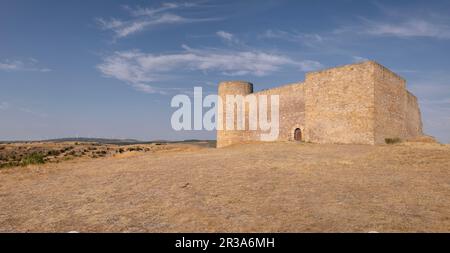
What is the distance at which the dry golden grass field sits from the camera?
18.6 ft

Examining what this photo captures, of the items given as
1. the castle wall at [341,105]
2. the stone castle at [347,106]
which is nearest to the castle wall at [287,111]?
the stone castle at [347,106]

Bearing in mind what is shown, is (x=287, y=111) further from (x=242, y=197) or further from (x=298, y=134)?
(x=242, y=197)

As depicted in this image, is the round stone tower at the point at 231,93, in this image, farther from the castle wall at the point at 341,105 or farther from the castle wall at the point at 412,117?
the castle wall at the point at 412,117

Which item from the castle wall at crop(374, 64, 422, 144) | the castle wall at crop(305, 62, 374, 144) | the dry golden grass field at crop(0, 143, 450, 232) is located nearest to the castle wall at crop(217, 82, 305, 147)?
the castle wall at crop(305, 62, 374, 144)

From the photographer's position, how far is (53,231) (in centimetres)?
559

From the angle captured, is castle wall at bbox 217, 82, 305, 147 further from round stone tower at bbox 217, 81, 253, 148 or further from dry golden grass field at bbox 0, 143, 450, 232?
dry golden grass field at bbox 0, 143, 450, 232

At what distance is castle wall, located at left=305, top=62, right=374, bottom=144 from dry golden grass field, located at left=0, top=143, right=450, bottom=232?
581cm

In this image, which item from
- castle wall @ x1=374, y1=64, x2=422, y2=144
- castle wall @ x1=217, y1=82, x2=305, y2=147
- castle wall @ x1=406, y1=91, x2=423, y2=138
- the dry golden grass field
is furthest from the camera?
castle wall @ x1=406, y1=91, x2=423, y2=138

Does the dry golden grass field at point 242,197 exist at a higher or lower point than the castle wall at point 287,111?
lower

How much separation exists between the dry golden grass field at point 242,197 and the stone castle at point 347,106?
233 inches

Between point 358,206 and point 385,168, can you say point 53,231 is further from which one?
point 385,168

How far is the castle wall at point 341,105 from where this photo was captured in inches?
722
